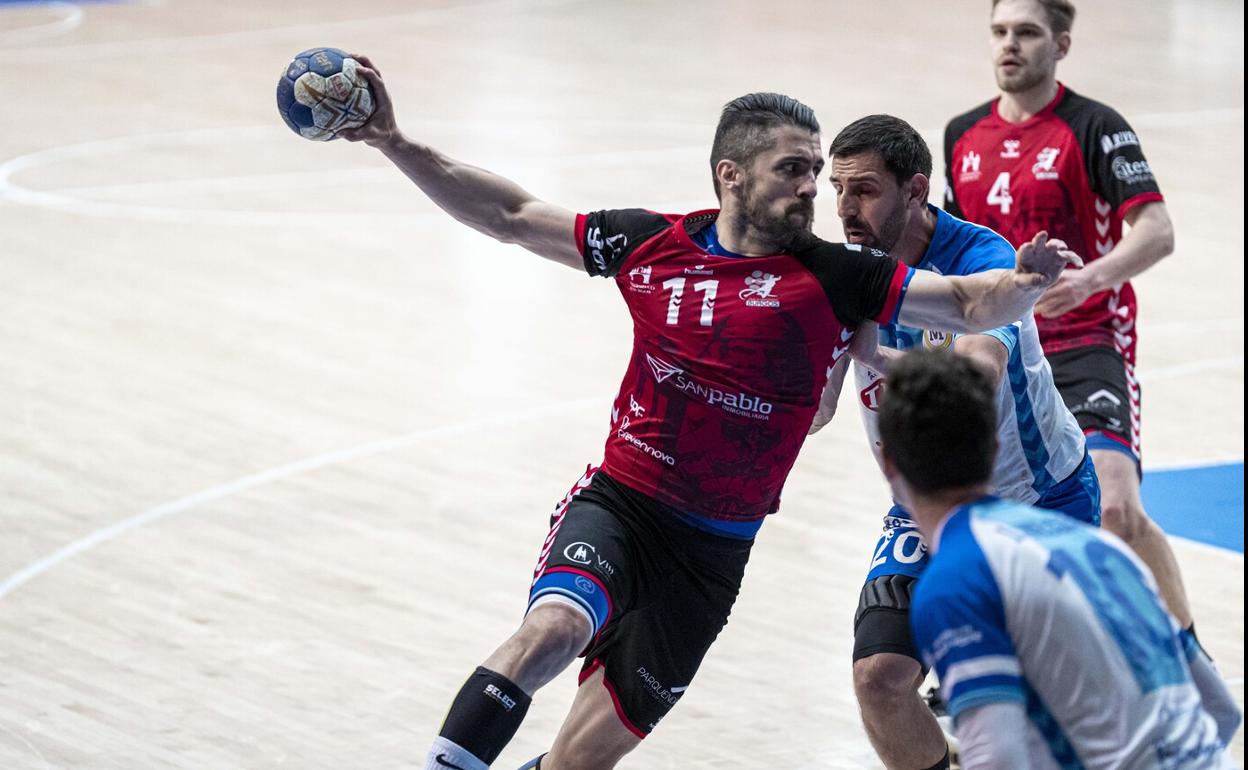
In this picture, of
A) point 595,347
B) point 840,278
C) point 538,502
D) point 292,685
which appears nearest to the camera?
point 840,278

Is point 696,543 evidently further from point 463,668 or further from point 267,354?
point 267,354

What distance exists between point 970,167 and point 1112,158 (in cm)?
55

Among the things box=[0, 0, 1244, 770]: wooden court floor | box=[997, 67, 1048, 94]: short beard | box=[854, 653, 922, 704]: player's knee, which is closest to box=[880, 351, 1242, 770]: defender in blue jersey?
box=[854, 653, 922, 704]: player's knee

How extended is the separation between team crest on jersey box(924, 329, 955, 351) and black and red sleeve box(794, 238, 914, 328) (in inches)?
19.6

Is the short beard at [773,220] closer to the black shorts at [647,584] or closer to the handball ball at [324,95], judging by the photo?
the black shorts at [647,584]

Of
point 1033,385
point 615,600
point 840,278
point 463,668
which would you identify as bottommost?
point 463,668

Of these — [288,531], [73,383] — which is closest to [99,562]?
[288,531]

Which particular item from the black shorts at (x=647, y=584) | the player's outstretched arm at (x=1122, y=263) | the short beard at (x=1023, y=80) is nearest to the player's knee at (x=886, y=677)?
the black shorts at (x=647, y=584)

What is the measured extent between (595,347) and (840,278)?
660cm

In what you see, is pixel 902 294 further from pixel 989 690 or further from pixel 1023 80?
pixel 1023 80

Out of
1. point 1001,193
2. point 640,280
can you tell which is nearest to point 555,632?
point 640,280

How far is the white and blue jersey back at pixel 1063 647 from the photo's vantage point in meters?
3.22

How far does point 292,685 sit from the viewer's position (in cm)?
712

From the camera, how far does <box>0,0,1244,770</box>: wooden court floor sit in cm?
709
